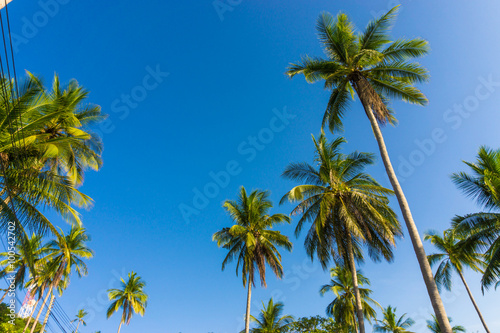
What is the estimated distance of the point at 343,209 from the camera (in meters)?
14.5

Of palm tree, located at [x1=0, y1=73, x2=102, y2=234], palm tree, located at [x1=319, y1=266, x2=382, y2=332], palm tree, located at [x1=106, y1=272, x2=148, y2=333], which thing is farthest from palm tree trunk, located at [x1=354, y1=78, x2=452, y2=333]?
palm tree, located at [x1=106, y1=272, x2=148, y2=333]

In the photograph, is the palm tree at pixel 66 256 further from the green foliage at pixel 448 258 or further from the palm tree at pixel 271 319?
the green foliage at pixel 448 258

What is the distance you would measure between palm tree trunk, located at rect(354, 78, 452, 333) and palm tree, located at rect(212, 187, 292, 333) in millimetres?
12150

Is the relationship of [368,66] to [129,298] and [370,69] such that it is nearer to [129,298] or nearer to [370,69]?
[370,69]

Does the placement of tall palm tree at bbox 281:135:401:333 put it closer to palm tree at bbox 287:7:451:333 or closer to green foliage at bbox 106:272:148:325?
palm tree at bbox 287:7:451:333

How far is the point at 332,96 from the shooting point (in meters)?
14.2

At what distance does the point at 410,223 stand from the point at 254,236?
14.1 metres

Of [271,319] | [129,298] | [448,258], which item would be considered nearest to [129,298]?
[129,298]

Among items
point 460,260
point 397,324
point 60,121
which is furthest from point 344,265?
point 397,324

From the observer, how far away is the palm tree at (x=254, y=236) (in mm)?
20406

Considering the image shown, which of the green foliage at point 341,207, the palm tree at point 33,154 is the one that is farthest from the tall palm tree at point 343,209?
the palm tree at point 33,154

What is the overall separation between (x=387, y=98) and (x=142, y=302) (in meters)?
36.5

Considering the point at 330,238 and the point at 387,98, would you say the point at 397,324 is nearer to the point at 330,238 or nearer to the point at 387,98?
the point at 330,238

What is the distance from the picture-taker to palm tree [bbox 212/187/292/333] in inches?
803
